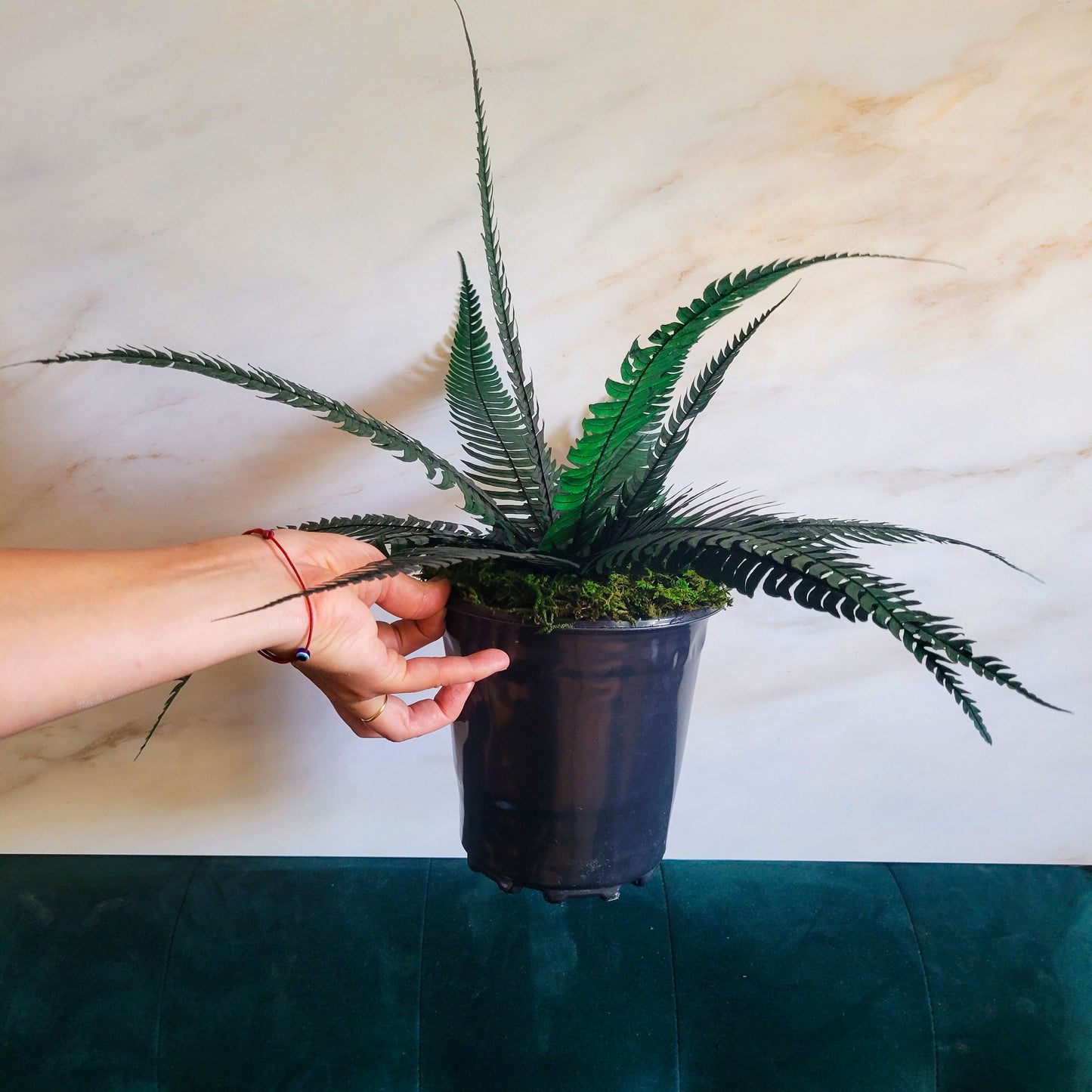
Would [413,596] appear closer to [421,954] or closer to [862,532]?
[862,532]

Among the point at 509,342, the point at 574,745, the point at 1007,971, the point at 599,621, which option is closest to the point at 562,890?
the point at 574,745

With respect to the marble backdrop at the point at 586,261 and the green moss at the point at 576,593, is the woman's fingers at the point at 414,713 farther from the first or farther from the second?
the marble backdrop at the point at 586,261

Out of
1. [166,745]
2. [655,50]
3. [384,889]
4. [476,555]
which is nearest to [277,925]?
[384,889]

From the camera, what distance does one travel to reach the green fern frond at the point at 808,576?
1.78ft

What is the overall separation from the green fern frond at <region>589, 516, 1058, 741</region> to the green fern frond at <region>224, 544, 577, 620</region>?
52mm

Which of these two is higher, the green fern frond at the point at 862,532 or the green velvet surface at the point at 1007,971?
the green fern frond at the point at 862,532

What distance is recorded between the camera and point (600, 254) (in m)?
0.95

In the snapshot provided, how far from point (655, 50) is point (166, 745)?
3.39ft

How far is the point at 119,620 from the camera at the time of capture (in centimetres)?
60

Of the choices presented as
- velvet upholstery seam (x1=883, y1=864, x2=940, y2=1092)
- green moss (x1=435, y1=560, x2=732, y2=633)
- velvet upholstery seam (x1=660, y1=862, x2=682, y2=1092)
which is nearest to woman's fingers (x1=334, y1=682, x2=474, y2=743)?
green moss (x1=435, y1=560, x2=732, y2=633)

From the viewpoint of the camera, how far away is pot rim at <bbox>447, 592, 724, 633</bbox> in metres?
0.68

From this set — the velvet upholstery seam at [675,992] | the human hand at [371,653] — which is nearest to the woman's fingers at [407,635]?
the human hand at [371,653]

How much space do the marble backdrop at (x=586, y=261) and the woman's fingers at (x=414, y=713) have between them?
12.2 inches

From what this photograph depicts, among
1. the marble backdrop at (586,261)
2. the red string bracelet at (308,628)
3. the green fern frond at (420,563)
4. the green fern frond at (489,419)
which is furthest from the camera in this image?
the marble backdrop at (586,261)
